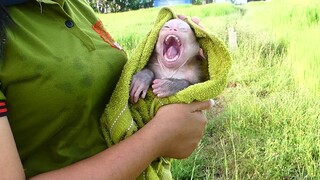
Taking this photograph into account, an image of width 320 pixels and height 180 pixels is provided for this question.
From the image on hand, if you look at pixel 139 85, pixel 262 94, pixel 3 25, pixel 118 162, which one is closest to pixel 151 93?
pixel 139 85

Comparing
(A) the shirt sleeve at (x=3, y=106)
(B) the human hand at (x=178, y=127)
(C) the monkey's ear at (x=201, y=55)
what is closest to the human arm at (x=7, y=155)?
(A) the shirt sleeve at (x=3, y=106)

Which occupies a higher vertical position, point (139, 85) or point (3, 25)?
point (3, 25)

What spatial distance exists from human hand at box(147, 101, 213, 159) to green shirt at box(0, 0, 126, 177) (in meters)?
0.09

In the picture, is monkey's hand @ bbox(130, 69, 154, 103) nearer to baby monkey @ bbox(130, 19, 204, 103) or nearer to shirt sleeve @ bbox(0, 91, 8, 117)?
baby monkey @ bbox(130, 19, 204, 103)

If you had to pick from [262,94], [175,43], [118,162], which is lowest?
[262,94]

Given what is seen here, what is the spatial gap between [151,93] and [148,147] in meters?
0.12

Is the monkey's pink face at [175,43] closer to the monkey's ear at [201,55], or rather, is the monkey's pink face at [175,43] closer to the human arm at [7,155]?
the monkey's ear at [201,55]

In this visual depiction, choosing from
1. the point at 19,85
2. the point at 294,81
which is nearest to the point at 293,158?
the point at 294,81

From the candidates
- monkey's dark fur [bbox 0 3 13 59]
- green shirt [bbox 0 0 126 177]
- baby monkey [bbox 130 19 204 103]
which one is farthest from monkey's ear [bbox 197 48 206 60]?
monkey's dark fur [bbox 0 3 13 59]

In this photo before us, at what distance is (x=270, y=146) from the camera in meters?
1.66

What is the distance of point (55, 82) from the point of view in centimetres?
67

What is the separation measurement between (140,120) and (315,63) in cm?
122

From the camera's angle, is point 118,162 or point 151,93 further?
point 151,93

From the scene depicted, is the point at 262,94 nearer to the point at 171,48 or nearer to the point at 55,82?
the point at 171,48
